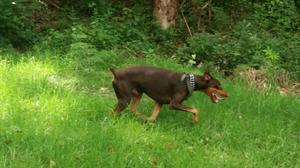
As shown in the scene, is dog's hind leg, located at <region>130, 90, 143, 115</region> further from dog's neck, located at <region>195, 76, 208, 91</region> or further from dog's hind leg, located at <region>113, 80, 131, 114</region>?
dog's neck, located at <region>195, 76, 208, 91</region>

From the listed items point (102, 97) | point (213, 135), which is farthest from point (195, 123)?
point (102, 97)

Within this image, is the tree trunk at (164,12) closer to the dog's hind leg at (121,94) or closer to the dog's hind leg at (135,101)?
the dog's hind leg at (135,101)

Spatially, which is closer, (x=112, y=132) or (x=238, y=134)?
(x=112, y=132)

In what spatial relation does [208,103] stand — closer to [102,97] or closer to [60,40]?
[102,97]

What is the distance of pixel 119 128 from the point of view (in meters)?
6.59

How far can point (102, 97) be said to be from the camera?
315 inches

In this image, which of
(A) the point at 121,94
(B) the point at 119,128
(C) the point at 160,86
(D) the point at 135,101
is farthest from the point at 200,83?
(B) the point at 119,128

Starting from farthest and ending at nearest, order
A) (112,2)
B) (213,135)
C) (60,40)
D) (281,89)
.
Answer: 1. (112,2)
2. (60,40)
3. (281,89)
4. (213,135)

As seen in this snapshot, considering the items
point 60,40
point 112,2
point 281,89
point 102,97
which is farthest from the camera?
point 112,2

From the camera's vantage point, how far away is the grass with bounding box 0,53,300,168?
585 cm

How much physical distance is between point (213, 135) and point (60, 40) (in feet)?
16.1

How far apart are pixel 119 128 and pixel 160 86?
924 mm

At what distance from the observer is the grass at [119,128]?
5848 mm

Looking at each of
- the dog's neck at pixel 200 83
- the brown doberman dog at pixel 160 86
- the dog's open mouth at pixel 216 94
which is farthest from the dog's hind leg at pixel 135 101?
the dog's open mouth at pixel 216 94
